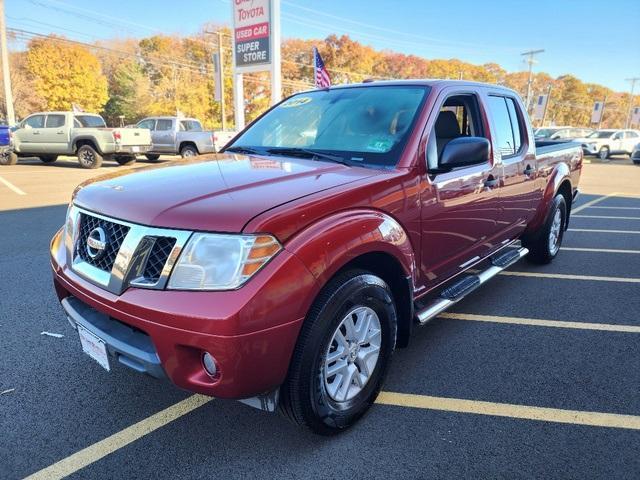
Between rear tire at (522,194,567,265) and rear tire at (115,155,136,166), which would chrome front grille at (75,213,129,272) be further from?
rear tire at (115,155,136,166)

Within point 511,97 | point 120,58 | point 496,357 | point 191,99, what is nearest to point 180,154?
point 511,97

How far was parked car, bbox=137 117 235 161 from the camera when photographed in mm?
18519

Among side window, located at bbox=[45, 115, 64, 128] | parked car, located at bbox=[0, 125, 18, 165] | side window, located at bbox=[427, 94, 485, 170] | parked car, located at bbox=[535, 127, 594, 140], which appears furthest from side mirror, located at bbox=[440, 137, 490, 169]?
parked car, located at bbox=[535, 127, 594, 140]

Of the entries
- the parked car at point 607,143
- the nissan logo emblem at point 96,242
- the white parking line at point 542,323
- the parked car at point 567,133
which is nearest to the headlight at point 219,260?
the nissan logo emblem at point 96,242

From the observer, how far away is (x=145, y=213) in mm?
2068

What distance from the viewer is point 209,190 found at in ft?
7.41

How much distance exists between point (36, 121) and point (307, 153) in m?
17.3

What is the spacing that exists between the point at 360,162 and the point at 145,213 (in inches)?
52.1

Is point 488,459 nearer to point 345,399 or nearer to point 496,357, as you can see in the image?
point 345,399

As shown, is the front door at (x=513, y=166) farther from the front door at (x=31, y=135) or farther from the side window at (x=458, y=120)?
the front door at (x=31, y=135)

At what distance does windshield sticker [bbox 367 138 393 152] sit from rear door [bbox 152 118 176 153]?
17.0m

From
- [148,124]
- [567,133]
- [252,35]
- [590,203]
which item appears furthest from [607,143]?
[148,124]

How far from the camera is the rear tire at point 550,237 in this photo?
516cm

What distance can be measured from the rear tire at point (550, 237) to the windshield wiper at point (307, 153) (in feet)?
10.3
